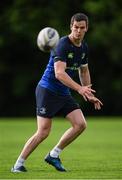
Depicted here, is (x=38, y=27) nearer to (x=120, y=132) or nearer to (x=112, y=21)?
(x=112, y=21)

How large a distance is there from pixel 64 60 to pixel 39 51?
32491mm

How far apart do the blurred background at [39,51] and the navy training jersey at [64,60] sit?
29768 millimetres

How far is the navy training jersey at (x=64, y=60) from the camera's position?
1085cm

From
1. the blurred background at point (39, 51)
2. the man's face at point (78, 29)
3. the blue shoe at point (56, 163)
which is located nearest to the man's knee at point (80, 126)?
the blue shoe at point (56, 163)

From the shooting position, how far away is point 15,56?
44438 millimetres

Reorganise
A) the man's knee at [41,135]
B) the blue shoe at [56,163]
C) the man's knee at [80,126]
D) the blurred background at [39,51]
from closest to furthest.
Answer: the man's knee at [41,135]
the man's knee at [80,126]
the blue shoe at [56,163]
the blurred background at [39,51]

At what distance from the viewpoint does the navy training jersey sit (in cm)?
1085

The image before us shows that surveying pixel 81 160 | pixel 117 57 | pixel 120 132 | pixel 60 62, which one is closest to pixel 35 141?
pixel 60 62

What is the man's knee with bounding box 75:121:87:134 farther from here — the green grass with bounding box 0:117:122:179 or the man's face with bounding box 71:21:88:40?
the man's face with bounding box 71:21:88:40

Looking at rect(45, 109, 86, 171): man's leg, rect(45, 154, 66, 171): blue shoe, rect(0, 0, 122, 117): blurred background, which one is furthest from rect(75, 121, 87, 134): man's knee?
rect(0, 0, 122, 117): blurred background

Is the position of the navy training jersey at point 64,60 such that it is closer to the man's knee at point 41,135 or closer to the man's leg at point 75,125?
the man's leg at point 75,125

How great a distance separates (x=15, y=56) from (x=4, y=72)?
1769mm

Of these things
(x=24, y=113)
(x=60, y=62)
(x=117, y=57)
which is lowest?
(x=24, y=113)

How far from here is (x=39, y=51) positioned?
4322cm
